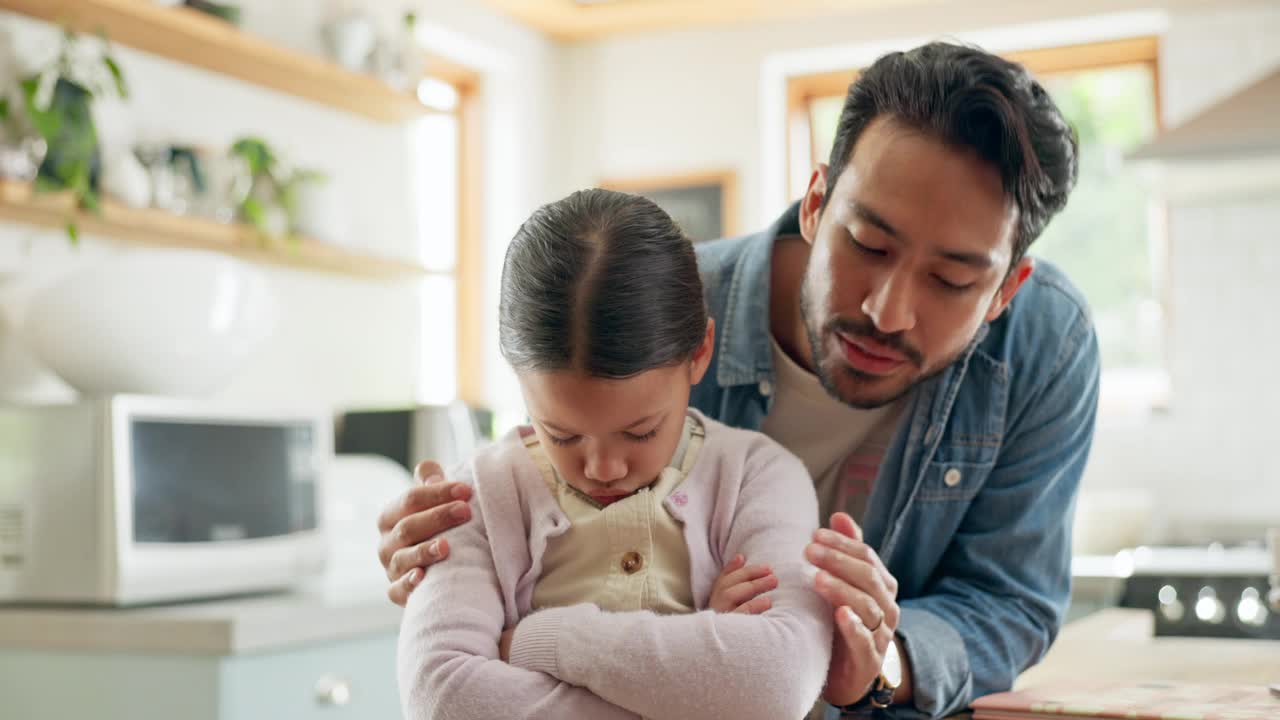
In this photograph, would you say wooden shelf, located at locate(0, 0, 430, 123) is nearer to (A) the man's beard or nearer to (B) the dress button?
(A) the man's beard

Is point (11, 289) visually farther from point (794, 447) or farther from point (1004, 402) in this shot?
point (1004, 402)

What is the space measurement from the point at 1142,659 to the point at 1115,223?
3.72 metres

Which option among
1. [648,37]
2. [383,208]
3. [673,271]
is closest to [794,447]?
[673,271]

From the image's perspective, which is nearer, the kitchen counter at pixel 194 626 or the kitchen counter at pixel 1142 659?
the kitchen counter at pixel 1142 659

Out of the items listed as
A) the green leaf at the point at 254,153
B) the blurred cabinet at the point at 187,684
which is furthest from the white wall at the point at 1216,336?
the blurred cabinet at the point at 187,684

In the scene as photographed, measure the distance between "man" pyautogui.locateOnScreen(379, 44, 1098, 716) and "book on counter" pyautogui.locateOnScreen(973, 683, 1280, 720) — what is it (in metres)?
0.07

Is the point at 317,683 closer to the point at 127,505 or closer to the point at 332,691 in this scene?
the point at 332,691

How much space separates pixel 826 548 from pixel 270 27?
333 centimetres

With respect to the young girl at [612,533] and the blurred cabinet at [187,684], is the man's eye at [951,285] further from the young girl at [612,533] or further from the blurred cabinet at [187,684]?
the blurred cabinet at [187,684]

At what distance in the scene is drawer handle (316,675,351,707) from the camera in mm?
2291

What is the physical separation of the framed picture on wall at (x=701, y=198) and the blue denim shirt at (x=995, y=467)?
3.95m

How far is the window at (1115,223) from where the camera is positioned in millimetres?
5227

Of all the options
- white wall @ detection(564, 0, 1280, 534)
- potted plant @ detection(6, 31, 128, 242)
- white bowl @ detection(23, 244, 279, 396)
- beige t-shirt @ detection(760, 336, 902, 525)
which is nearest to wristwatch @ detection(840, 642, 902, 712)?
beige t-shirt @ detection(760, 336, 902, 525)

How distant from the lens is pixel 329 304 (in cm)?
422
